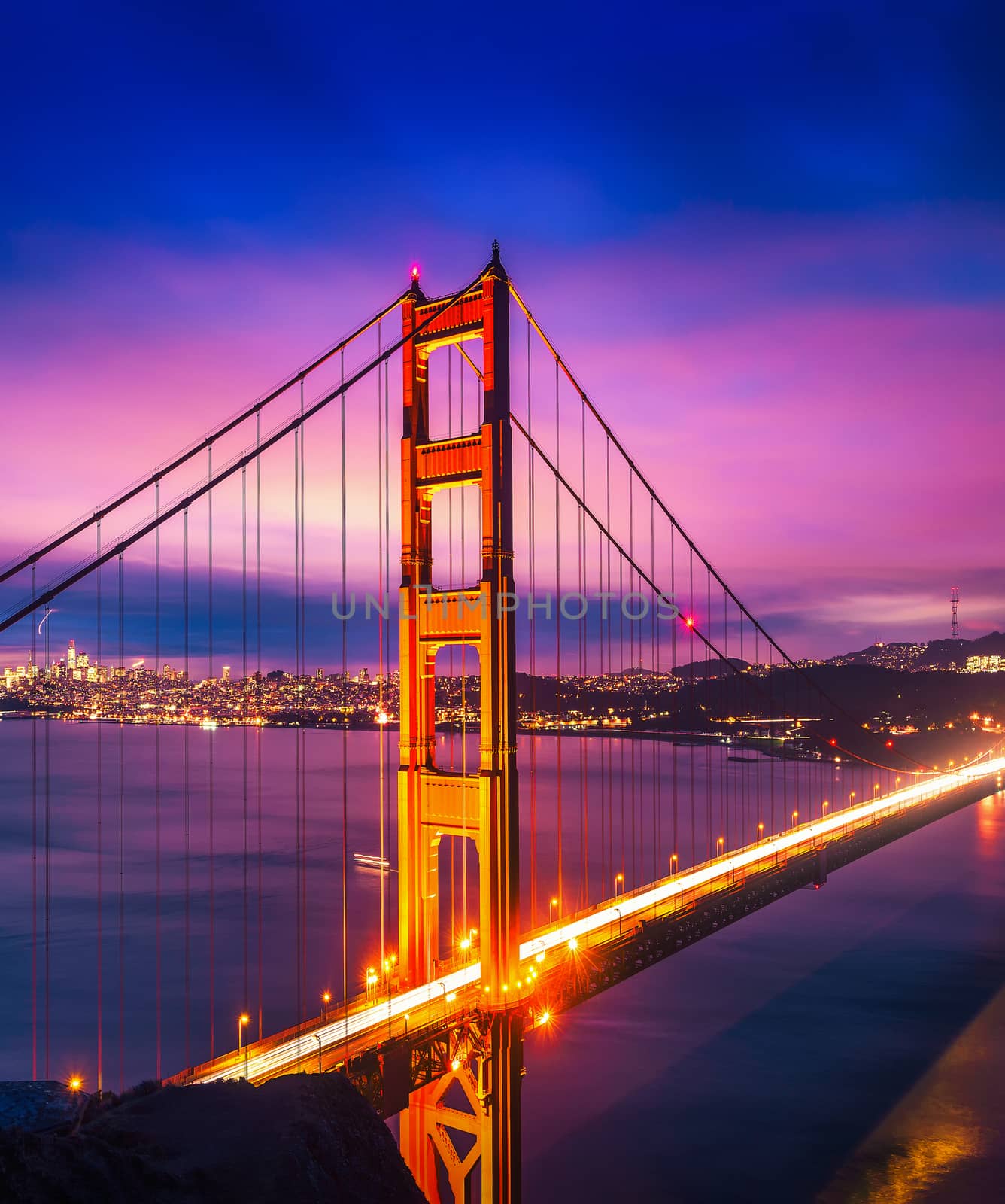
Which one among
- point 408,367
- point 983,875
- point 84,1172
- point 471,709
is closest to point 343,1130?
point 84,1172

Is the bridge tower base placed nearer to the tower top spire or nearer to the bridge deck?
the bridge deck

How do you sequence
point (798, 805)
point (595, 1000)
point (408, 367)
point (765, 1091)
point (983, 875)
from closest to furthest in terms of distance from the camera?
point (408, 367) < point (765, 1091) < point (595, 1000) < point (983, 875) < point (798, 805)

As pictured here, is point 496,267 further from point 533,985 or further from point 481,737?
point 533,985

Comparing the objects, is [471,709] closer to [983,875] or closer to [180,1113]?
[983,875]

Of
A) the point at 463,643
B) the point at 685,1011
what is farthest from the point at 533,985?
the point at 685,1011

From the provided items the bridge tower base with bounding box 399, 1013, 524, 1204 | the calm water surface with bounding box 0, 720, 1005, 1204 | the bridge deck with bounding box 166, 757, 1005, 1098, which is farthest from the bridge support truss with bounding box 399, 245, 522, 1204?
the calm water surface with bounding box 0, 720, 1005, 1204

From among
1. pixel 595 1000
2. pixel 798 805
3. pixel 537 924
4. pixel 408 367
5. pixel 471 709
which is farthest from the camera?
pixel 471 709

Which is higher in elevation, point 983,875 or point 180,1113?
point 180,1113
